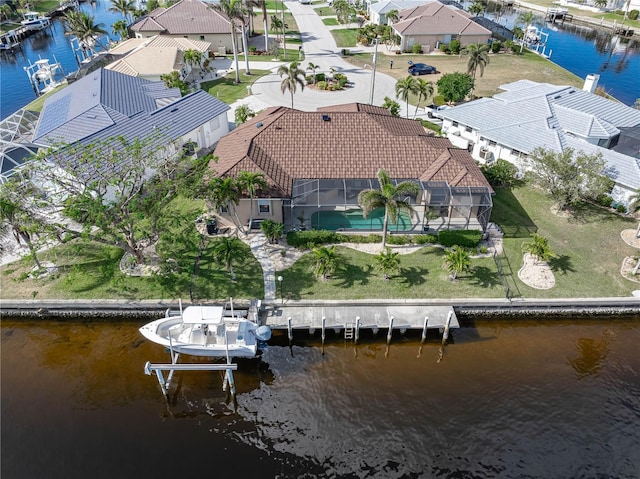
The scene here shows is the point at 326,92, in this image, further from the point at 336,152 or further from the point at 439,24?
the point at 439,24

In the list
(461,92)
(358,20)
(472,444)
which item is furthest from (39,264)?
(358,20)

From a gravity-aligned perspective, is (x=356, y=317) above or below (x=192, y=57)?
below

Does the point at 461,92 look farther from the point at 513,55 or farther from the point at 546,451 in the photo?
the point at 546,451

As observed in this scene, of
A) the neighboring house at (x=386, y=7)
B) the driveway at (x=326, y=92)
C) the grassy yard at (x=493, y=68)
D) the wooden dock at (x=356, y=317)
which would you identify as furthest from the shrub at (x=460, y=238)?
the neighboring house at (x=386, y=7)

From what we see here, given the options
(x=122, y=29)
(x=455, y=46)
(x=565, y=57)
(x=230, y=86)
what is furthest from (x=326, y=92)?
(x=565, y=57)

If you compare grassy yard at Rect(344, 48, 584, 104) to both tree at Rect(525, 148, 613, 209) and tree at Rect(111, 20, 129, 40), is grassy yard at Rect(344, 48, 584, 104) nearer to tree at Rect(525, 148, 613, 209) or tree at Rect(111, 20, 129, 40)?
tree at Rect(525, 148, 613, 209)

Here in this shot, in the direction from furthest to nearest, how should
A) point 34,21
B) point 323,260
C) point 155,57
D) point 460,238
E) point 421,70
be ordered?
1. point 34,21
2. point 421,70
3. point 155,57
4. point 460,238
5. point 323,260
